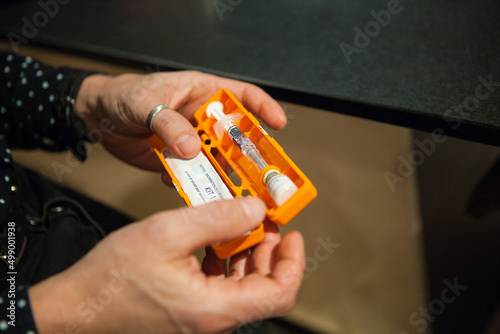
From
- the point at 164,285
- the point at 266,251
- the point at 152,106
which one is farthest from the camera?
the point at 152,106

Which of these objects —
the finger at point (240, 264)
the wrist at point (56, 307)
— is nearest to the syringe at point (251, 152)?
the finger at point (240, 264)

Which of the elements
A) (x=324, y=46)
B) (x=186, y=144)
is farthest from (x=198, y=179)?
(x=324, y=46)

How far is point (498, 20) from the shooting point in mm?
668

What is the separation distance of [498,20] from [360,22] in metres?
0.27

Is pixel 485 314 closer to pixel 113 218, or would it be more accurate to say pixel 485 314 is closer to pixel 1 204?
pixel 113 218

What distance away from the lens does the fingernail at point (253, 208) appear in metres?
0.41

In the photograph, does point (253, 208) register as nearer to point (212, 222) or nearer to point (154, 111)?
point (212, 222)

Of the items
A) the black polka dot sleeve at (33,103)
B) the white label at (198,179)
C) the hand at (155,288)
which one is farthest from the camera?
the black polka dot sleeve at (33,103)

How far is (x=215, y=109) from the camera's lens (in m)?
0.57

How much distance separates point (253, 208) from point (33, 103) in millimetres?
544

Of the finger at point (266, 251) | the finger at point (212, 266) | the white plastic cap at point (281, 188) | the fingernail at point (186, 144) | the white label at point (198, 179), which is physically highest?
the fingernail at point (186, 144)

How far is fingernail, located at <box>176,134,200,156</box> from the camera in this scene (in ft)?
1.69

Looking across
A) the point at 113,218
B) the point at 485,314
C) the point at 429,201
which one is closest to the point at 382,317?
the point at 485,314

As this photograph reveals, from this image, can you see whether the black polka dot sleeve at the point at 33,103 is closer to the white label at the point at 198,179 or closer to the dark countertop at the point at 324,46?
the dark countertop at the point at 324,46
